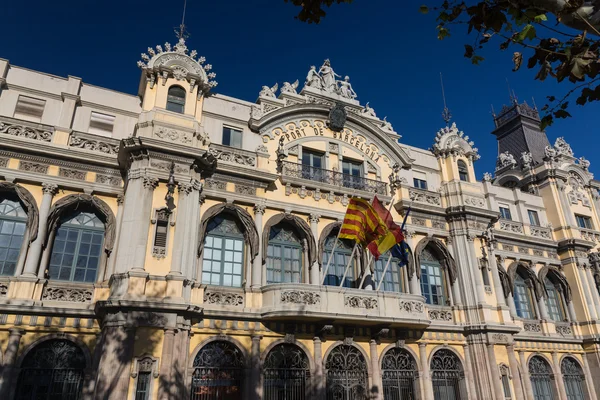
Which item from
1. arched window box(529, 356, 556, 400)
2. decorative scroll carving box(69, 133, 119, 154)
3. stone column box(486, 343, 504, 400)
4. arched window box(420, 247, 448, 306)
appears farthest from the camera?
arched window box(529, 356, 556, 400)

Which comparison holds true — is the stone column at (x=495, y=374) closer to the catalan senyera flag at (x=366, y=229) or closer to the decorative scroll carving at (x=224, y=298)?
the catalan senyera flag at (x=366, y=229)

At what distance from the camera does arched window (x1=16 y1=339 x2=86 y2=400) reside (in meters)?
13.6

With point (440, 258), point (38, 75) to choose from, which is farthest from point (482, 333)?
point (38, 75)

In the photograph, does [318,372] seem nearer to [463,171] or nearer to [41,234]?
[41,234]

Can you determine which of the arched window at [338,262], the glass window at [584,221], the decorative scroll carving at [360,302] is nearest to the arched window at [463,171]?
the arched window at [338,262]

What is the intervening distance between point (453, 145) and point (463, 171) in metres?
1.52

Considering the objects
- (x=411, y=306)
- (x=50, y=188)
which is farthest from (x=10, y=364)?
(x=411, y=306)

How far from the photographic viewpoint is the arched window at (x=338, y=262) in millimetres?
19719

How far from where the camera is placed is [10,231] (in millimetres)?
15422

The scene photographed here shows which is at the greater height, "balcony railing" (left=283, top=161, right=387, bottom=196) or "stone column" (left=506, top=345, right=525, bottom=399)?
"balcony railing" (left=283, top=161, right=387, bottom=196)

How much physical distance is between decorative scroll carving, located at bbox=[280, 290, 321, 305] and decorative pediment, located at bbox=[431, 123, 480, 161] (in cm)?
1245

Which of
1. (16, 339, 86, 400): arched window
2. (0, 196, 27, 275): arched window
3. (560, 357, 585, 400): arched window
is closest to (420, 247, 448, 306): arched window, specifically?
(560, 357, 585, 400): arched window

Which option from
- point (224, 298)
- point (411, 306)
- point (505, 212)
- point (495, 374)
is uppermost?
point (505, 212)

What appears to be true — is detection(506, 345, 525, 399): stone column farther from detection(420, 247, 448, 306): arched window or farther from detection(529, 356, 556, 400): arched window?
detection(420, 247, 448, 306): arched window
